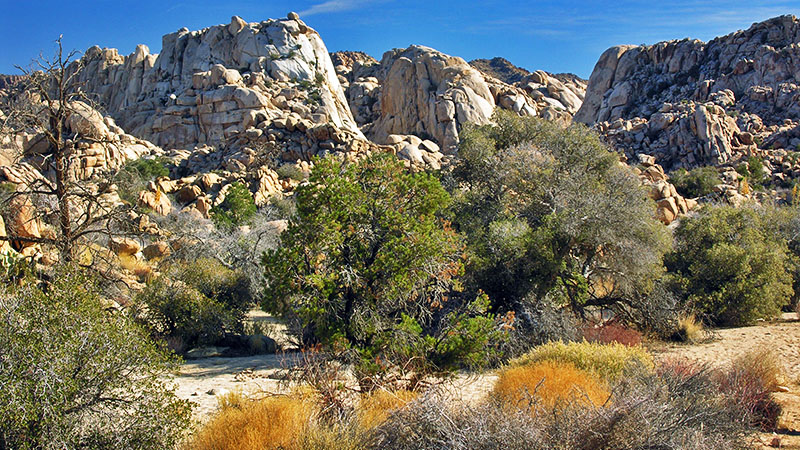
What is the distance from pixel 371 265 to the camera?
27.5ft

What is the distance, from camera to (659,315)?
13.4m

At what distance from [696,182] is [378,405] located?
34.0m

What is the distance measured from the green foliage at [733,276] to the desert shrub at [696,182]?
18.1 meters

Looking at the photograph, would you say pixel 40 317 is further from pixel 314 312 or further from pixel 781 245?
pixel 781 245

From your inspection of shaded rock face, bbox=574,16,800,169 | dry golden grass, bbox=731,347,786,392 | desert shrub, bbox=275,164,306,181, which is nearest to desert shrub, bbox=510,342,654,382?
dry golden grass, bbox=731,347,786,392

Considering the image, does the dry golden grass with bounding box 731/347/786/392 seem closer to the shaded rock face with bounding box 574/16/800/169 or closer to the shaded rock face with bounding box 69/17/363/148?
the shaded rock face with bounding box 574/16/800/169

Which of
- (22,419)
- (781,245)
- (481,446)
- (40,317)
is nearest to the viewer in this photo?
(22,419)

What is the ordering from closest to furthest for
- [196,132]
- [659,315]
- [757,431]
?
[757,431] < [659,315] < [196,132]

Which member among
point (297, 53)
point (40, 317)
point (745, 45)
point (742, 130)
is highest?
point (297, 53)

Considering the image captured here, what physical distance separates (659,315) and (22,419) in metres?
13.3

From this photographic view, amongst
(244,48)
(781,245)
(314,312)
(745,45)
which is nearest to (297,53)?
(244,48)

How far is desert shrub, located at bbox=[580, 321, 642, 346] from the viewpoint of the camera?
12.0 m

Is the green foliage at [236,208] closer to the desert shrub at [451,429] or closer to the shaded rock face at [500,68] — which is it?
the desert shrub at [451,429]

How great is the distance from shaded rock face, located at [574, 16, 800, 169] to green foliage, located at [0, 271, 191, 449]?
4213 cm
